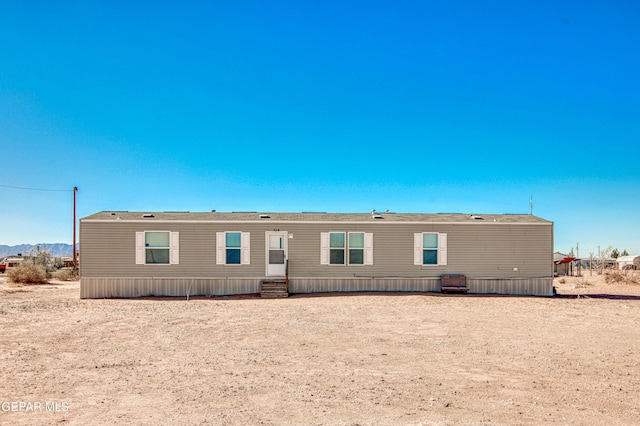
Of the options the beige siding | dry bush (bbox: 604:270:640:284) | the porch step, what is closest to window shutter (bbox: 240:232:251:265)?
the beige siding

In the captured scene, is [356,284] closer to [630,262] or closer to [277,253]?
[277,253]

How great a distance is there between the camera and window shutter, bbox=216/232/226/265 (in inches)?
698

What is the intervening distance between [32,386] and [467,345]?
22.8ft

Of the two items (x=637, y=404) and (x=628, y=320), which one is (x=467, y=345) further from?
(x=628, y=320)

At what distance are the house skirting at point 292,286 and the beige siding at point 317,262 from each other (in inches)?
1.4

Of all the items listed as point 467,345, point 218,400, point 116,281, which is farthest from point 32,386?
point 116,281

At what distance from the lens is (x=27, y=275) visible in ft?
77.5

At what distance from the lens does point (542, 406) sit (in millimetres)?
5457

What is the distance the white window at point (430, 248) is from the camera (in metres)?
18.2

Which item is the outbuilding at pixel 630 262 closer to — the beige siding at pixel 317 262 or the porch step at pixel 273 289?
the beige siding at pixel 317 262

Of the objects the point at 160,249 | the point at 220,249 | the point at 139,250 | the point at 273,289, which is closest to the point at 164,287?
the point at 160,249

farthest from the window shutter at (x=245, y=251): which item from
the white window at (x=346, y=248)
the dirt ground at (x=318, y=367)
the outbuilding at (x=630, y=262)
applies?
the outbuilding at (x=630, y=262)

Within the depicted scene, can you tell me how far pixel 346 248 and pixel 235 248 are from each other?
4.15 meters

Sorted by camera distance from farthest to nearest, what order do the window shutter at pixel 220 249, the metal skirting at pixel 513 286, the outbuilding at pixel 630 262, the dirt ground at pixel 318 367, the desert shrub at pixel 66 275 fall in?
the outbuilding at pixel 630 262, the desert shrub at pixel 66 275, the metal skirting at pixel 513 286, the window shutter at pixel 220 249, the dirt ground at pixel 318 367
